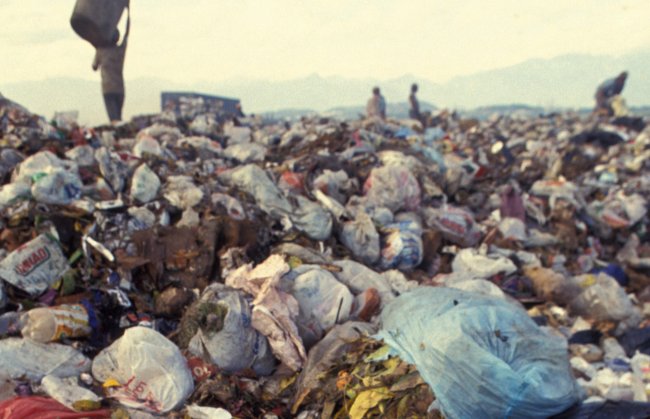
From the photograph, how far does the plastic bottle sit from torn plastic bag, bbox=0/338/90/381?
0.04 meters

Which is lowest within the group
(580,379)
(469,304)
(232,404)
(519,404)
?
(580,379)

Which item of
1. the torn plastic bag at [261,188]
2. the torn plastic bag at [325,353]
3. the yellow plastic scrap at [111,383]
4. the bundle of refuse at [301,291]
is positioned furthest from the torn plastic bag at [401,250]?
the yellow plastic scrap at [111,383]

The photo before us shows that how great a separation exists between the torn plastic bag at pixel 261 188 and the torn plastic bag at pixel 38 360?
5.32 ft

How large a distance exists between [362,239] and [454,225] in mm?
1069

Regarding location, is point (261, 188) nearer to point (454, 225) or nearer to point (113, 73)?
point (454, 225)

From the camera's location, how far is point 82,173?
12.3 feet

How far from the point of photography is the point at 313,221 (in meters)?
3.38

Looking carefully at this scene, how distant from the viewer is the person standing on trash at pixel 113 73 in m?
5.35

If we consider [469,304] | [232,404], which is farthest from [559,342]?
[232,404]

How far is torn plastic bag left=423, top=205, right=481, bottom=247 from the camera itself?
13.1 ft

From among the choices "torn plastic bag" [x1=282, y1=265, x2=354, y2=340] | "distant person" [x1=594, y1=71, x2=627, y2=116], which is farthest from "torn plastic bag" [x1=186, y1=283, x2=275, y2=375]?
"distant person" [x1=594, y1=71, x2=627, y2=116]

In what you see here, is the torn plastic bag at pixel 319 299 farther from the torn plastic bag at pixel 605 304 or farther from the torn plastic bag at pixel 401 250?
the torn plastic bag at pixel 605 304

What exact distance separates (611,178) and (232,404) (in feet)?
21.2

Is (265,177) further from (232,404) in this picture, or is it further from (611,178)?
(611,178)
